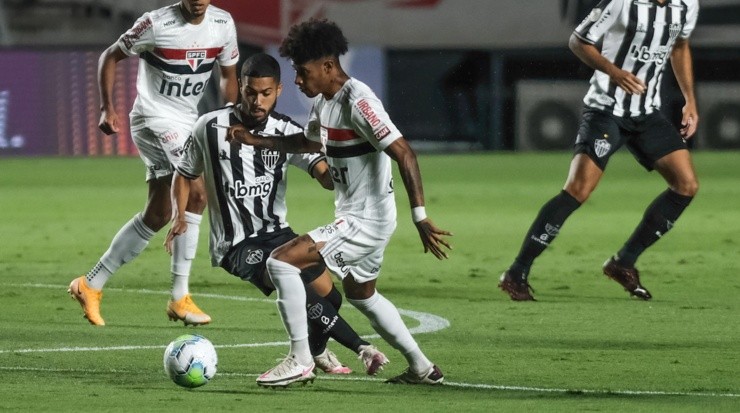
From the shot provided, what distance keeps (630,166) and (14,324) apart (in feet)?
55.5

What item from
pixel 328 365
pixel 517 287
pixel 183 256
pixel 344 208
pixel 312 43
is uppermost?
pixel 312 43

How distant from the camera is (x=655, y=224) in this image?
10.4m

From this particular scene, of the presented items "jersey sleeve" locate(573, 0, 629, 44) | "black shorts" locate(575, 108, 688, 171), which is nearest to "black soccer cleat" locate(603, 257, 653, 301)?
"black shorts" locate(575, 108, 688, 171)

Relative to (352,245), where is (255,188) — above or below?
below

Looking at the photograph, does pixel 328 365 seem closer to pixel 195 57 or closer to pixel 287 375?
pixel 287 375

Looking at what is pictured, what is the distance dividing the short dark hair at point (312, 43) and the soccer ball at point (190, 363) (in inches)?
49.1

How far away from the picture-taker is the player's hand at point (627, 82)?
9.72 m

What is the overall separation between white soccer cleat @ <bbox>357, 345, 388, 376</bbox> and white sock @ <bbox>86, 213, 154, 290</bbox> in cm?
261

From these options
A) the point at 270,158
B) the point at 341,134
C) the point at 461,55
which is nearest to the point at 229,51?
the point at 270,158

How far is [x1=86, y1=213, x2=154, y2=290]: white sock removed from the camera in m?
9.40

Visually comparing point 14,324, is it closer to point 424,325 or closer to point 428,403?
point 424,325

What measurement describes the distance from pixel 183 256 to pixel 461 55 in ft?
71.0

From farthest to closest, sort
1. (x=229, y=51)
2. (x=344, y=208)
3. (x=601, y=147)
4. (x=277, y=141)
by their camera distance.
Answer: (x=601, y=147), (x=229, y=51), (x=277, y=141), (x=344, y=208)

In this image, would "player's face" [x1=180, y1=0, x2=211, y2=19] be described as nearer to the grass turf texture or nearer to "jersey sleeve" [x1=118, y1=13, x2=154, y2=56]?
"jersey sleeve" [x1=118, y1=13, x2=154, y2=56]
